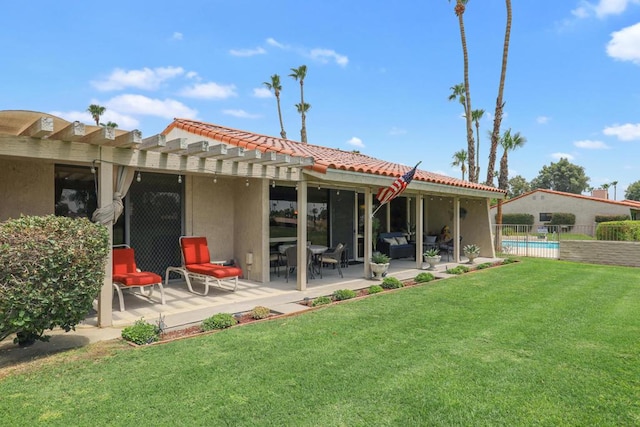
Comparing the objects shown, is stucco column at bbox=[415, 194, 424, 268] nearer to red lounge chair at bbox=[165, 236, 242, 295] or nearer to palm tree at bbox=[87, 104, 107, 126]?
red lounge chair at bbox=[165, 236, 242, 295]

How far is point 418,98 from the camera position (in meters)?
22.6

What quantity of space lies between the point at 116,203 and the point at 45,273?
1.88 metres

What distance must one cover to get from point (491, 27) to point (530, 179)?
59880 mm

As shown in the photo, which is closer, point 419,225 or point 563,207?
point 419,225

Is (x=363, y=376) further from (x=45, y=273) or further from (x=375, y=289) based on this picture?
(x=375, y=289)

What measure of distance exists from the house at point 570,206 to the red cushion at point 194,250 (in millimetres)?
26697

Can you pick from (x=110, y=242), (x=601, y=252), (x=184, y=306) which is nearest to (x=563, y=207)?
(x=601, y=252)

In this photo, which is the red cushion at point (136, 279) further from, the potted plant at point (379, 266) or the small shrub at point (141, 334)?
the potted plant at point (379, 266)

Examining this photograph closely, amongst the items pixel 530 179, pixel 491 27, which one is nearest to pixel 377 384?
pixel 491 27

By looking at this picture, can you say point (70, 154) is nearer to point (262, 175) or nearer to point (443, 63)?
point (262, 175)

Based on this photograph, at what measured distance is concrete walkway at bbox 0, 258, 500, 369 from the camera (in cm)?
509

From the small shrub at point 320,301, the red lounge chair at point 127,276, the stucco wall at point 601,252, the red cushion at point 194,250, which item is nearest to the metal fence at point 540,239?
the stucco wall at point 601,252

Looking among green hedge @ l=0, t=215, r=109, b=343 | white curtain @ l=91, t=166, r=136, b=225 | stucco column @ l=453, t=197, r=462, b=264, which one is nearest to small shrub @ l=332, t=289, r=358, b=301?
white curtain @ l=91, t=166, r=136, b=225

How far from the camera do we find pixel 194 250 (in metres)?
9.21
